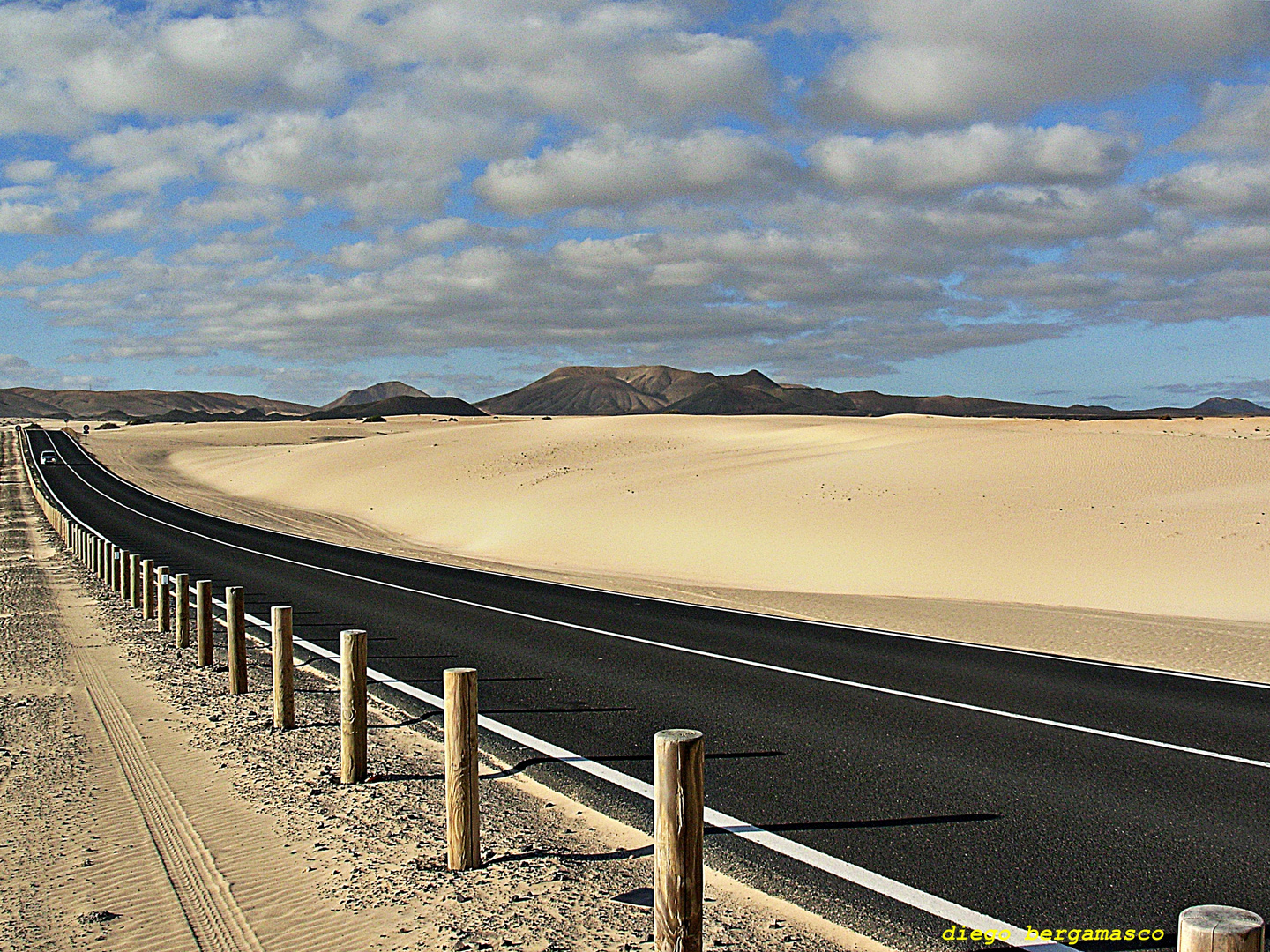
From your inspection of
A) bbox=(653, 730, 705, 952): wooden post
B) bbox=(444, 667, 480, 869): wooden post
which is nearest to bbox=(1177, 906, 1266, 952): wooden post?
bbox=(653, 730, 705, 952): wooden post

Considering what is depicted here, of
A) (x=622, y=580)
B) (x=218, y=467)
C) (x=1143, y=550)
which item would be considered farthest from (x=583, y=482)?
(x=218, y=467)

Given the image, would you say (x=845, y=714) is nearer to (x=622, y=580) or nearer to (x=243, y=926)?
(x=243, y=926)

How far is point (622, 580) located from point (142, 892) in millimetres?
16950

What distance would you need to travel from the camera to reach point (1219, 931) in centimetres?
279

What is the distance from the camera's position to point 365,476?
49375mm

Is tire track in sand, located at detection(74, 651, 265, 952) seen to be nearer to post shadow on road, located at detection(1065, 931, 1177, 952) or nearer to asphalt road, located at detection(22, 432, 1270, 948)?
asphalt road, located at detection(22, 432, 1270, 948)

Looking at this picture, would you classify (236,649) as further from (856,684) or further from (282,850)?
(856,684)

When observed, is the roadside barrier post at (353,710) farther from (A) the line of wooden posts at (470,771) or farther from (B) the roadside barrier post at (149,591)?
(B) the roadside barrier post at (149,591)

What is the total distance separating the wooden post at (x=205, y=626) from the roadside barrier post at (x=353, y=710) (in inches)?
185

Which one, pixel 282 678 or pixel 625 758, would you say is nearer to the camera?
pixel 625 758

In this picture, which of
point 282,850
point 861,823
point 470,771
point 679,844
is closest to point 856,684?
point 861,823

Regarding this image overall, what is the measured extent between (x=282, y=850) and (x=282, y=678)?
274 centimetres

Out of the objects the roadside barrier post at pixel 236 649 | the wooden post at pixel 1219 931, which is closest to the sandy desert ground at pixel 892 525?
the roadside barrier post at pixel 236 649

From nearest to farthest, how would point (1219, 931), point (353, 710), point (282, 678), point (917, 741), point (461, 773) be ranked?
point (1219, 931), point (461, 773), point (353, 710), point (917, 741), point (282, 678)
